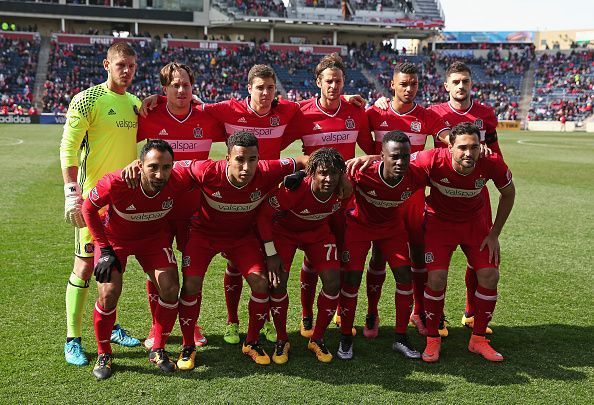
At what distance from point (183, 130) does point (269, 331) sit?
6.82 ft

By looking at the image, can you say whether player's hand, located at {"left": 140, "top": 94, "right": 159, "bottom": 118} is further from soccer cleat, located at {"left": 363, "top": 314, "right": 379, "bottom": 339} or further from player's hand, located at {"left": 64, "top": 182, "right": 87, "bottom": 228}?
soccer cleat, located at {"left": 363, "top": 314, "right": 379, "bottom": 339}

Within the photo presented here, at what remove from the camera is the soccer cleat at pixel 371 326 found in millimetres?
5492

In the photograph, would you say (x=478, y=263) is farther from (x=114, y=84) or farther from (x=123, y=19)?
(x=123, y=19)

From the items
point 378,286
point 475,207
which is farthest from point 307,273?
point 475,207

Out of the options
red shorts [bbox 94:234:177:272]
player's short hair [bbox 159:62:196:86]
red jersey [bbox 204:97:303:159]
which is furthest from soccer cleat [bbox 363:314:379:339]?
player's short hair [bbox 159:62:196:86]

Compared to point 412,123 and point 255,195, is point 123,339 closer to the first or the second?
point 255,195

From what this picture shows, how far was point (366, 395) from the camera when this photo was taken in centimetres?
424

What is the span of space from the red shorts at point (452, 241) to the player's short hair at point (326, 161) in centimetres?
111

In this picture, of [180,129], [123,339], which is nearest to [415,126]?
[180,129]

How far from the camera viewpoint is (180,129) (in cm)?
536

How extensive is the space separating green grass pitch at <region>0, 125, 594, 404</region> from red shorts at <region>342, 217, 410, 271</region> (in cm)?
78

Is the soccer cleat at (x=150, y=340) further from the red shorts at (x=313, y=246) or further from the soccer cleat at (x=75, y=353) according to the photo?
the red shorts at (x=313, y=246)

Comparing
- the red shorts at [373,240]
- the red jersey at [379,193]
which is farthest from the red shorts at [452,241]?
the red jersey at [379,193]

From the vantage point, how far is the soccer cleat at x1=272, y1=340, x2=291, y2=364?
190 inches
